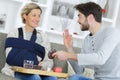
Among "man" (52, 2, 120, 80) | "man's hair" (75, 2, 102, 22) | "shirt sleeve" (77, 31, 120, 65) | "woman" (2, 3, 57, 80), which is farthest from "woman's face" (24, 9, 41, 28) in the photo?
"shirt sleeve" (77, 31, 120, 65)

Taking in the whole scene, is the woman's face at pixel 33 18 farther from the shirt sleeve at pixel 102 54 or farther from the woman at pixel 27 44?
the shirt sleeve at pixel 102 54

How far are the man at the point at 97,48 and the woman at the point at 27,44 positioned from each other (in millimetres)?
492

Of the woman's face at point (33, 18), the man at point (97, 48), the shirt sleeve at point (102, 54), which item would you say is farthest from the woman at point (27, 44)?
the shirt sleeve at point (102, 54)

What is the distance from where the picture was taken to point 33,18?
10.7 ft

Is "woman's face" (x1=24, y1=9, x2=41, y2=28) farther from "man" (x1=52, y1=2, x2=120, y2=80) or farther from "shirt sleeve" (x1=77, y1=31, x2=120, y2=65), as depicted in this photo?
"shirt sleeve" (x1=77, y1=31, x2=120, y2=65)

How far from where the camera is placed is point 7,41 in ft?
10.2

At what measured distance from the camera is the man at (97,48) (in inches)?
90.1

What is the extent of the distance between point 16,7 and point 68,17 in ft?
2.21

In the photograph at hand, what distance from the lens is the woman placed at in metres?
3.06

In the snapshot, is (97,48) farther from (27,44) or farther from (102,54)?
(27,44)

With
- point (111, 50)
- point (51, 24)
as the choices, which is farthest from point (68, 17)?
point (111, 50)

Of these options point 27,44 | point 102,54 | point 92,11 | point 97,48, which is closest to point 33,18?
point 27,44

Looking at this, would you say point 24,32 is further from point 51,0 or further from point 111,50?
point 111,50

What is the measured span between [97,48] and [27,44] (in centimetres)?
85
